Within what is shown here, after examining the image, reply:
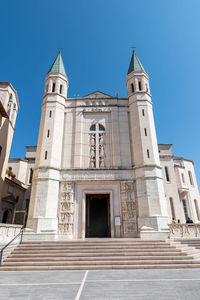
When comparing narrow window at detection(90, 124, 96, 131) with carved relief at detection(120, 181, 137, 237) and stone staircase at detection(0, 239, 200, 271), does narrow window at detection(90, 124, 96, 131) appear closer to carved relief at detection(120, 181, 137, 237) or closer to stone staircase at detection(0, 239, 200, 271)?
carved relief at detection(120, 181, 137, 237)

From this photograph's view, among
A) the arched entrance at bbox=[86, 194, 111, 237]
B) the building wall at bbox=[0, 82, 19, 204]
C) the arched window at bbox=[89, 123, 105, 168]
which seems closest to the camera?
the building wall at bbox=[0, 82, 19, 204]

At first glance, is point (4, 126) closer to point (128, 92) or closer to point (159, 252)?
point (128, 92)

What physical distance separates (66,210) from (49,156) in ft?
16.5

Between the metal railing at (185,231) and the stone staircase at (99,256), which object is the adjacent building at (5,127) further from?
the metal railing at (185,231)

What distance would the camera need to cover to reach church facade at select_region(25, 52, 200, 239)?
14.5 metres

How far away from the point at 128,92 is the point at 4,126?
1381cm

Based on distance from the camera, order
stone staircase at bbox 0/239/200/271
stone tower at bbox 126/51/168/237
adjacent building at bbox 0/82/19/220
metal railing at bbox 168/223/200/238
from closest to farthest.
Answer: stone staircase at bbox 0/239/200/271, metal railing at bbox 168/223/200/238, stone tower at bbox 126/51/168/237, adjacent building at bbox 0/82/19/220

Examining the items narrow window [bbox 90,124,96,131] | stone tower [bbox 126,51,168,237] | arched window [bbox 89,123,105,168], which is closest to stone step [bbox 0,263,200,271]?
stone tower [bbox 126,51,168,237]

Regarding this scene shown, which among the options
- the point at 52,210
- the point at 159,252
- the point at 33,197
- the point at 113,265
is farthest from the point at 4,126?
the point at 159,252

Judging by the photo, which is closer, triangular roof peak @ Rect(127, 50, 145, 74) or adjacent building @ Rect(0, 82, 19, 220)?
adjacent building @ Rect(0, 82, 19, 220)

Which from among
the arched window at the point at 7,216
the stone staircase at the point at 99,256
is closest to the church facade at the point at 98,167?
the stone staircase at the point at 99,256

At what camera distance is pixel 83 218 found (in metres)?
15.0

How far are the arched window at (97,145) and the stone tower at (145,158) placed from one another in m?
3.09

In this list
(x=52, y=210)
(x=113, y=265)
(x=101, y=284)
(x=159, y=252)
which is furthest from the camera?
(x=52, y=210)
